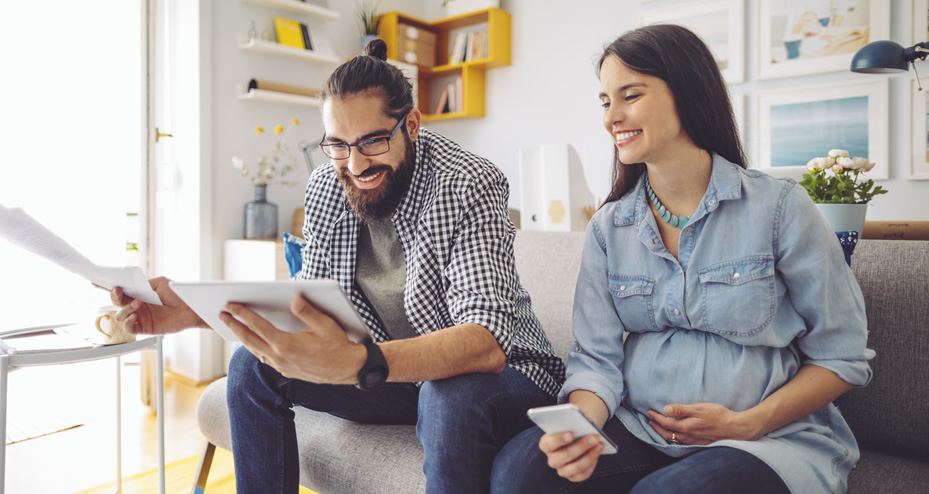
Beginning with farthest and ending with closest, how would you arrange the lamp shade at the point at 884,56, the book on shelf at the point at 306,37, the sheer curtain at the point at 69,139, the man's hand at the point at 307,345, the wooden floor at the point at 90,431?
the book on shelf at the point at 306,37 → the sheer curtain at the point at 69,139 → the wooden floor at the point at 90,431 → the lamp shade at the point at 884,56 → the man's hand at the point at 307,345

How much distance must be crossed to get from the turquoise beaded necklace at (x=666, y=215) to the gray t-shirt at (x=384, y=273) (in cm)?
52

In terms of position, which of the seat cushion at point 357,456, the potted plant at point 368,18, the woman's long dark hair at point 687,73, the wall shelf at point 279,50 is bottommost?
the seat cushion at point 357,456

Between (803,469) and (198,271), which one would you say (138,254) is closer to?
(198,271)

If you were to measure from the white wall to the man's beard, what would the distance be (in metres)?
2.27

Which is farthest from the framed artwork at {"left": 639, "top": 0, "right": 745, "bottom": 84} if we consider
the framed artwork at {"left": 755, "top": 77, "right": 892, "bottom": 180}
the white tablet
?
the white tablet

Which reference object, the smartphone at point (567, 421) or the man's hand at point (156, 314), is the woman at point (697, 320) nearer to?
the smartphone at point (567, 421)

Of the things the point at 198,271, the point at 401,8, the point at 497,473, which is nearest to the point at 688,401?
the point at 497,473

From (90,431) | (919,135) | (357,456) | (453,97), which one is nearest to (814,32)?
(919,135)

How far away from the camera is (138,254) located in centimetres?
310

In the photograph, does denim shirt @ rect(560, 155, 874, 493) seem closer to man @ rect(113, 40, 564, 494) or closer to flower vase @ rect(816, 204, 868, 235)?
man @ rect(113, 40, 564, 494)

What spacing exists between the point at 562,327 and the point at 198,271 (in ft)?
7.62

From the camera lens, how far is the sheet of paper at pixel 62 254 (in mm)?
1081

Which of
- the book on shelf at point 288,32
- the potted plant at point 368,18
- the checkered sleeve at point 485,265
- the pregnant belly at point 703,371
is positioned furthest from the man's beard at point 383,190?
the potted plant at point 368,18

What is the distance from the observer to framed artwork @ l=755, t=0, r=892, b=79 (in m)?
3.09
